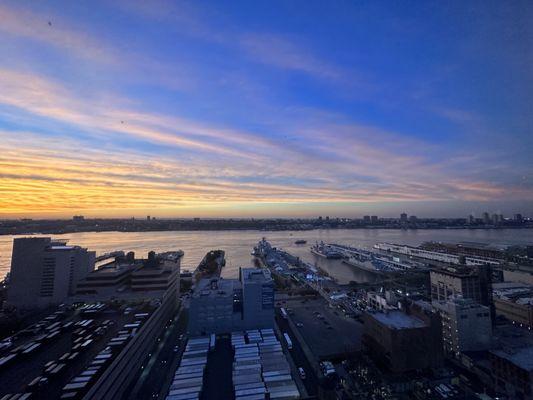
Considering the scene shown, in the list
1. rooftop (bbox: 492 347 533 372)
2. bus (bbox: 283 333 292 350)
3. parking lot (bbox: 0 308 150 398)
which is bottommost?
bus (bbox: 283 333 292 350)

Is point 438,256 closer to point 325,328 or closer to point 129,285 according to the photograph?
point 325,328

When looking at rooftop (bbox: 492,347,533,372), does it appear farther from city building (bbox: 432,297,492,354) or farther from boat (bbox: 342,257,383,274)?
boat (bbox: 342,257,383,274)

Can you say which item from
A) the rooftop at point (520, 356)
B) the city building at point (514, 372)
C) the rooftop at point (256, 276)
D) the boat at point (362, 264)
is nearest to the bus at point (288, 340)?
the rooftop at point (256, 276)

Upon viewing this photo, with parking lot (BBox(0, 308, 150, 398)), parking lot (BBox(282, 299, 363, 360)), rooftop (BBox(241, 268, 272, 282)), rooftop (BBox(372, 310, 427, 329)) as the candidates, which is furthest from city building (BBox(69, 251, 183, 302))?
rooftop (BBox(372, 310, 427, 329))

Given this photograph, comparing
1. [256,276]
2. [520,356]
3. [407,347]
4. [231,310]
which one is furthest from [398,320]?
[231,310]

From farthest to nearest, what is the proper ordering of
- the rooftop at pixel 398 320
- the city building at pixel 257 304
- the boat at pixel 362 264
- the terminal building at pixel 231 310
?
the boat at pixel 362 264, the city building at pixel 257 304, the terminal building at pixel 231 310, the rooftop at pixel 398 320

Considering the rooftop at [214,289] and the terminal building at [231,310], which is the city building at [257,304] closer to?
the terminal building at [231,310]
